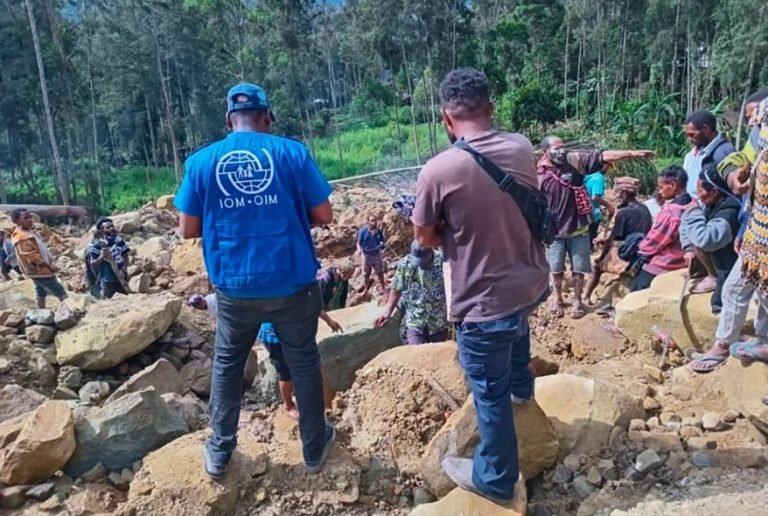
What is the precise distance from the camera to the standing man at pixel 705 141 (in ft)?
12.5

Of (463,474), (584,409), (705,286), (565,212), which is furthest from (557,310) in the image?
(463,474)

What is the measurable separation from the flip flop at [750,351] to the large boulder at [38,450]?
10.3 ft

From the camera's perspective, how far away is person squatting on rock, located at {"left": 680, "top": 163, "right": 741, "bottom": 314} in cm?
350

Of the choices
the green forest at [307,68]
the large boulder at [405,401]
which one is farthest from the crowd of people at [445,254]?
the green forest at [307,68]

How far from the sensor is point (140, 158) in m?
39.7

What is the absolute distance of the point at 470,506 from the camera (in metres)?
2.29

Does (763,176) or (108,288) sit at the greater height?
(763,176)

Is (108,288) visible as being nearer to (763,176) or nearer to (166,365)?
(166,365)

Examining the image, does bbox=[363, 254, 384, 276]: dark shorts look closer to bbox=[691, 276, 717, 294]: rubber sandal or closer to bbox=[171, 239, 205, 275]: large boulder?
bbox=[171, 239, 205, 275]: large boulder

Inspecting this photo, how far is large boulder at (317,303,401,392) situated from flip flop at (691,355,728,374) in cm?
205

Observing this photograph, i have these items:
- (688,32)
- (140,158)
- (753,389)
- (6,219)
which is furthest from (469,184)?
(140,158)

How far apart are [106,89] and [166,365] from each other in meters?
33.6

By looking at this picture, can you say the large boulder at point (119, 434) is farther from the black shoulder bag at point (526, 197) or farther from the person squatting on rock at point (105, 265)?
the person squatting on rock at point (105, 265)

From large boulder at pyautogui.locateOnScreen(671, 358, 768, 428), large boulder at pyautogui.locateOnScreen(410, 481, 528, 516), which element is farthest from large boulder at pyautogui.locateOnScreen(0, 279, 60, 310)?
large boulder at pyautogui.locateOnScreen(671, 358, 768, 428)
